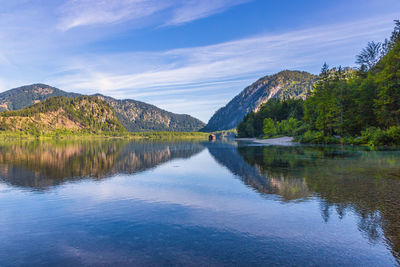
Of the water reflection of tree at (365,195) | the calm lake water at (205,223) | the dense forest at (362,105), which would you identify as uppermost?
A: the dense forest at (362,105)

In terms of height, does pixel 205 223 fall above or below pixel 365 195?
below

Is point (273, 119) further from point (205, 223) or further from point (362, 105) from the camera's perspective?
point (205, 223)

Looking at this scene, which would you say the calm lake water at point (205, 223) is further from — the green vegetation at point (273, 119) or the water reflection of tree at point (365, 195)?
the green vegetation at point (273, 119)

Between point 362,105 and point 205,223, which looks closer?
point 205,223

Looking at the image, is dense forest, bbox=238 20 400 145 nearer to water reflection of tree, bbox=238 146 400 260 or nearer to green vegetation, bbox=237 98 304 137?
green vegetation, bbox=237 98 304 137

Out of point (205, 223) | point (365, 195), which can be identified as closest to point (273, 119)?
point (365, 195)

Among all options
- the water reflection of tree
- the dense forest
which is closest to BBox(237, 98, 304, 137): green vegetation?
the dense forest

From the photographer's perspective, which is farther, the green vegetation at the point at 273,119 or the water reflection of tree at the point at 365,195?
the green vegetation at the point at 273,119

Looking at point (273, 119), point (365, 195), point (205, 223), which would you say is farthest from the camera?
point (273, 119)

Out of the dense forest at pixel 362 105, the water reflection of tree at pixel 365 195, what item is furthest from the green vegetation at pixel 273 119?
the water reflection of tree at pixel 365 195

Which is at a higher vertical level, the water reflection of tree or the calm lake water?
the water reflection of tree

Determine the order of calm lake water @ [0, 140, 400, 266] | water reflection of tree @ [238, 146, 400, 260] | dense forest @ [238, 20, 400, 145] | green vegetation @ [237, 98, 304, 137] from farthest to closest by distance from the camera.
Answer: green vegetation @ [237, 98, 304, 137] < dense forest @ [238, 20, 400, 145] < water reflection of tree @ [238, 146, 400, 260] < calm lake water @ [0, 140, 400, 266]

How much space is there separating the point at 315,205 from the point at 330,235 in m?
4.22

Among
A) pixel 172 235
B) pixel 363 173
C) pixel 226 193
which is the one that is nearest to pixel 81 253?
pixel 172 235
